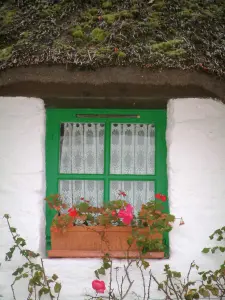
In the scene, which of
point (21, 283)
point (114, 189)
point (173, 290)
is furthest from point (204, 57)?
point (21, 283)

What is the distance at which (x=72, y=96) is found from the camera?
3654mm

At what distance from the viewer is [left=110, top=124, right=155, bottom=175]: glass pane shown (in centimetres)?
377

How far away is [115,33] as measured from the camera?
3289 mm

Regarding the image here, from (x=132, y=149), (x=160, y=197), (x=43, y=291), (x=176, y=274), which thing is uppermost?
(x=132, y=149)

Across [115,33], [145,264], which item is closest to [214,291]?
[145,264]

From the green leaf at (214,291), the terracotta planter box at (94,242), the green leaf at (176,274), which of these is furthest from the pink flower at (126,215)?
the green leaf at (214,291)

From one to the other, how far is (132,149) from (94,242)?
809 millimetres

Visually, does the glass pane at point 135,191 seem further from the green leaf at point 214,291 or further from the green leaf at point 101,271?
the green leaf at point 214,291

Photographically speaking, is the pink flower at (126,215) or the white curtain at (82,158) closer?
the pink flower at (126,215)

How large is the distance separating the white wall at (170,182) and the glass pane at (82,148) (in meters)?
0.25

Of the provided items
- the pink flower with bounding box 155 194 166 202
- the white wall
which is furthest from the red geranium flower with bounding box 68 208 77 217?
the pink flower with bounding box 155 194 166 202

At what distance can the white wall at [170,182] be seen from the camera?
340 centimetres

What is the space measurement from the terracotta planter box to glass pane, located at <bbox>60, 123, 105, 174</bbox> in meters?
0.53

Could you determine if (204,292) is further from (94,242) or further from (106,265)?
(94,242)
